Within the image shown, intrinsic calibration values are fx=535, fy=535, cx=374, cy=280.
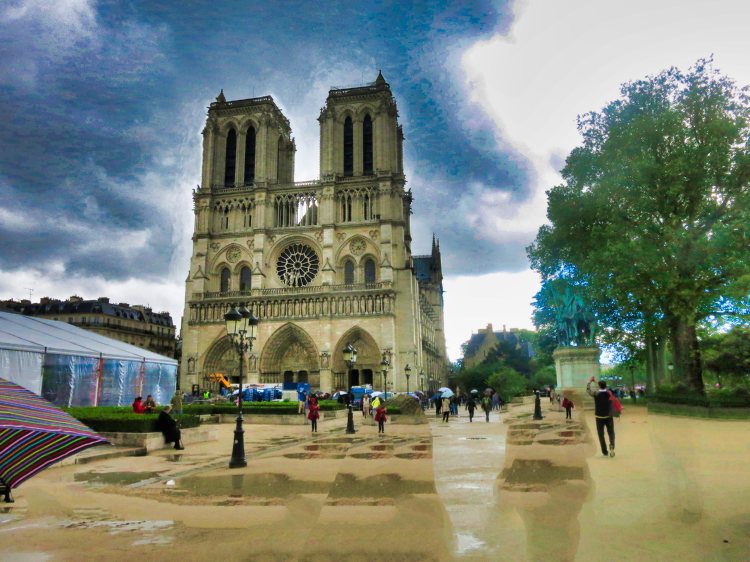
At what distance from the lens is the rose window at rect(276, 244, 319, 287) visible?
168ft

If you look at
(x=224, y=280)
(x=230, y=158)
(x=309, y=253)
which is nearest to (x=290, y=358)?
(x=309, y=253)

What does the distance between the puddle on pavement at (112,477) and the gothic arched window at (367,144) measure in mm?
44461

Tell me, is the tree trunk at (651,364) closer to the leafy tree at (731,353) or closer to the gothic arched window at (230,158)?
the leafy tree at (731,353)

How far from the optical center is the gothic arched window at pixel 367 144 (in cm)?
5262

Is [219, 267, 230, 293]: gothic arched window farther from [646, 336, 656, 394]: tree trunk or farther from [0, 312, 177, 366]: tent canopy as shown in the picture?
[646, 336, 656, 394]: tree trunk

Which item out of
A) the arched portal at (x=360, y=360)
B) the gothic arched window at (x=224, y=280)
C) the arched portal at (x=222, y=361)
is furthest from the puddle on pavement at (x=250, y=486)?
the gothic arched window at (x=224, y=280)

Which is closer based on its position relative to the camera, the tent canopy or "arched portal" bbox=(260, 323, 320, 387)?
the tent canopy

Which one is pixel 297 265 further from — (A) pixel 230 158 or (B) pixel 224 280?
(A) pixel 230 158

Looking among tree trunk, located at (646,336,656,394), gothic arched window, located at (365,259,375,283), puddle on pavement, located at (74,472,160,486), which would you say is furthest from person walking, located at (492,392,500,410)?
puddle on pavement, located at (74,472,160,486)

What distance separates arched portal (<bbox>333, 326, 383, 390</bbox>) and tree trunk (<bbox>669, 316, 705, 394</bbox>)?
89.8 ft

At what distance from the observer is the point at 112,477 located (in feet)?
33.0

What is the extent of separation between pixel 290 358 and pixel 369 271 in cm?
1093

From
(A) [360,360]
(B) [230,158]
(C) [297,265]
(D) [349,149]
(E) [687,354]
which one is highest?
(B) [230,158]

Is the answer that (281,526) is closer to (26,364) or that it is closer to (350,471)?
(350,471)
